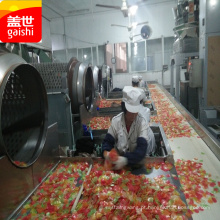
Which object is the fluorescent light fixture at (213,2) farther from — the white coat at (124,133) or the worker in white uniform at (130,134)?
the white coat at (124,133)

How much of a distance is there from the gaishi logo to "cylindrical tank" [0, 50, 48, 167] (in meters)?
3.95

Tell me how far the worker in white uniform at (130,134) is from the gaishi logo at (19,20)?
423 centimetres

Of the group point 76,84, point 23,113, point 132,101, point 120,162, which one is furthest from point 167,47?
point 23,113

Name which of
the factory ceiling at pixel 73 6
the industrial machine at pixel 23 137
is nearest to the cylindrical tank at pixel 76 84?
the industrial machine at pixel 23 137

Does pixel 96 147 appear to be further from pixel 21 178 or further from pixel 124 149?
pixel 21 178

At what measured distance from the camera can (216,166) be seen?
2.16 meters

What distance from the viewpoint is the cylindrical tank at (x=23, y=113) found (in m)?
1.65

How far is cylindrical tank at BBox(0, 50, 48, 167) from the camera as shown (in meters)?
1.65

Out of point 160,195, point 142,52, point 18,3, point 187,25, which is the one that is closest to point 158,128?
point 160,195

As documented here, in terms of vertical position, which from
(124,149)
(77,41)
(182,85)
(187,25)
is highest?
(77,41)

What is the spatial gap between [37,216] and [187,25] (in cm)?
624

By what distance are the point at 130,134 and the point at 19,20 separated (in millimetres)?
4604

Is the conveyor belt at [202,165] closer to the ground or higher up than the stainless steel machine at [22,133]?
closer to the ground

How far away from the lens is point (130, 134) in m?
2.20
